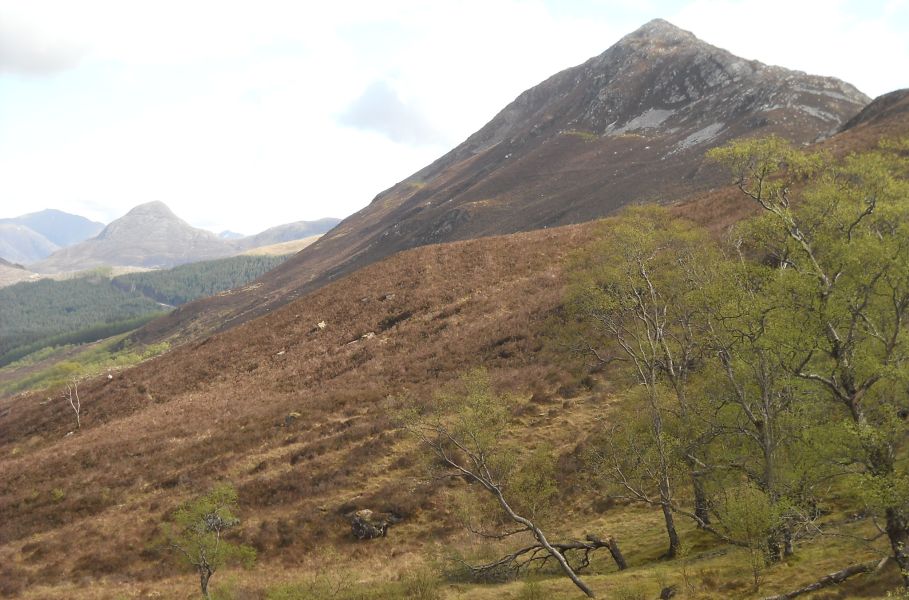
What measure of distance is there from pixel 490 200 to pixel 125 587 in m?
125

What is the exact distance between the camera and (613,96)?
17450 centimetres

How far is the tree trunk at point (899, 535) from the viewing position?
13609mm

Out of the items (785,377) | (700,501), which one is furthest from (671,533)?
(785,377)

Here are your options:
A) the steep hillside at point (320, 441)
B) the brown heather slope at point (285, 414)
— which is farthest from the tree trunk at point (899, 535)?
the brown heather slope at point (285, 414)

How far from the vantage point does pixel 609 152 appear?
141 meters

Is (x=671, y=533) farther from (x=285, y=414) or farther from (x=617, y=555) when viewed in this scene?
(x=285, y=414)

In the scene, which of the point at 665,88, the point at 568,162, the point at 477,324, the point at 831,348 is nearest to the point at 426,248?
the point at 477,324

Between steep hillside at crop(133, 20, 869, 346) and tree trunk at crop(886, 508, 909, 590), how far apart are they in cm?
8563

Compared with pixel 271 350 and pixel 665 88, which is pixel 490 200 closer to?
pixel 665 88

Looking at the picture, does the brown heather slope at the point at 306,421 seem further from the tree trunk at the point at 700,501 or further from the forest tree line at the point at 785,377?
the forest tree line at the point at 785,377

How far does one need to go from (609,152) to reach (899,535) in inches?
5479

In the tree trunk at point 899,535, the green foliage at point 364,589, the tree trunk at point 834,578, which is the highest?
the tree trunk at point 899,535

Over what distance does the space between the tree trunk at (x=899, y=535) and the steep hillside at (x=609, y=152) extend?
8563cm

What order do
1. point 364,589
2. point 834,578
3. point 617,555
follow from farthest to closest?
point 364,589
point 617,555
point 834,578
